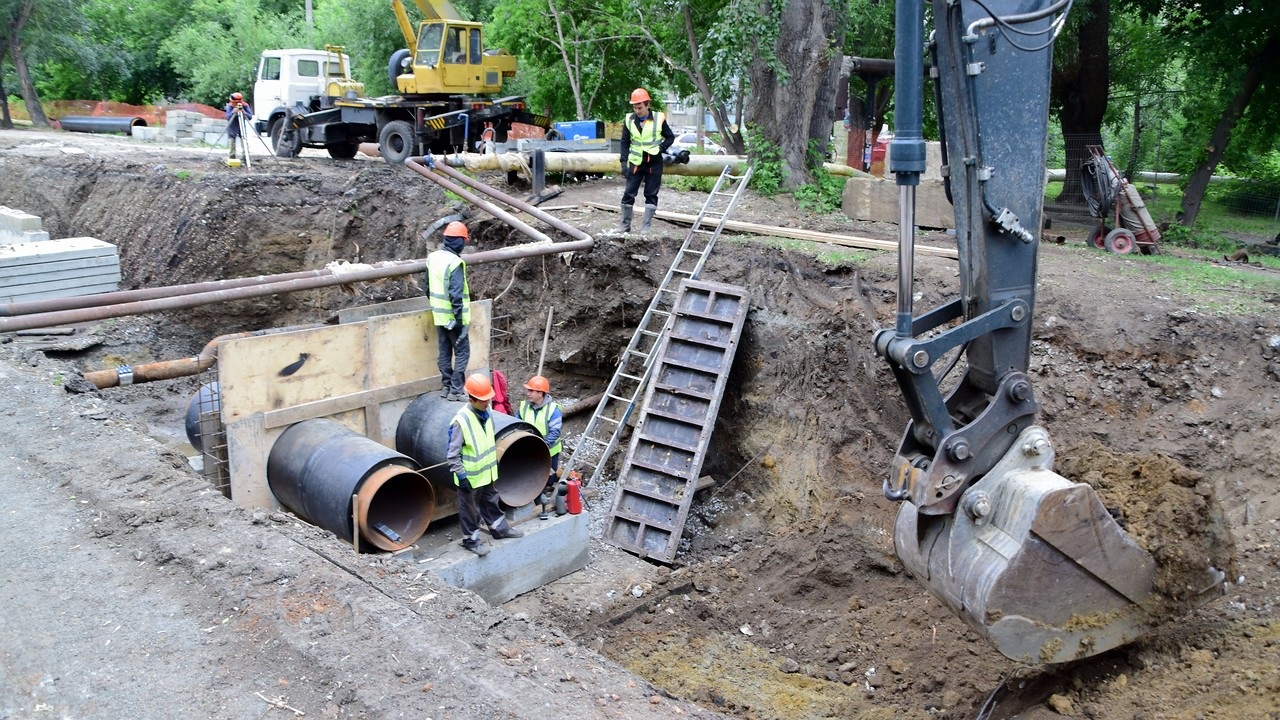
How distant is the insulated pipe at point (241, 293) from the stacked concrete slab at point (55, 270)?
16.1 feet

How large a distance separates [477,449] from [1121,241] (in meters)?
8.00

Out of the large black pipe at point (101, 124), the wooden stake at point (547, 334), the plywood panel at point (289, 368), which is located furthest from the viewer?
the large black pipe at point (101, 124)

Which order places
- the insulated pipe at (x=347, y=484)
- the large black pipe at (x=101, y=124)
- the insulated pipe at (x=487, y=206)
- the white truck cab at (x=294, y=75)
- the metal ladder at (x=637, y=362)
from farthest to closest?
the large black pipe at (x=101, y=124)
the white truck cab at (x=294, y=75)
the insulated pipe at (x=487, y=206)
the metal ladder at (x=637, y=362)
the insulated pipe at (x=347, y=484)

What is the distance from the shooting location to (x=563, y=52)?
2186 cm

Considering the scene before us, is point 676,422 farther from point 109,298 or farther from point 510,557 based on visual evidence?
point 109,298

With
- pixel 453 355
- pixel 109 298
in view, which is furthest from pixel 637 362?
pixel 109 298

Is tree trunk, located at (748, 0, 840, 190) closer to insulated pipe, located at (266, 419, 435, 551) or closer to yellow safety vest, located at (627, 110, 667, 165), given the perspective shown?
yellow safety vest, located at (627, 110, 667, 165)

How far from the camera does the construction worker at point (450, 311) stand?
836 centimetres

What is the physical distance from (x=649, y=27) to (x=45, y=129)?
74.2ft

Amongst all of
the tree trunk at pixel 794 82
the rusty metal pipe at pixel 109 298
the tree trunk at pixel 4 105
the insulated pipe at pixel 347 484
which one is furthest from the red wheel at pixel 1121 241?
the tree trunk at pixel 4 105

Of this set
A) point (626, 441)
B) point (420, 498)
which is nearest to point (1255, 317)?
point (626, 441)

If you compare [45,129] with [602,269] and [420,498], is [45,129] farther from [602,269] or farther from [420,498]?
[420,498]

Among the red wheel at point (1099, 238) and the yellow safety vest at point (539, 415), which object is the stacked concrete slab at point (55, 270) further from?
the red wheel at point (1099, 238)

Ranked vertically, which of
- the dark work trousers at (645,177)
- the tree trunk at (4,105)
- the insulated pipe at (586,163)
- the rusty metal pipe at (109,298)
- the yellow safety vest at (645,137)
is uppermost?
the tree trunk at (4,105)
